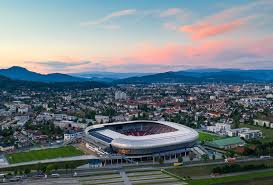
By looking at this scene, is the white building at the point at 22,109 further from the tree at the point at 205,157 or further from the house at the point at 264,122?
the tree at the point at 205,157

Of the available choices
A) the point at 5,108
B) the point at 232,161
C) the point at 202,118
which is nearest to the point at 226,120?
the point at 202,118

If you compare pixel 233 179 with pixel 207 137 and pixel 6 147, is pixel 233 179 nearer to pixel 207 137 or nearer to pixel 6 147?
pixel 207 137

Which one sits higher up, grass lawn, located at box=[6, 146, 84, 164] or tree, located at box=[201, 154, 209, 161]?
tree, located at box=[201, 154, 209, 161]

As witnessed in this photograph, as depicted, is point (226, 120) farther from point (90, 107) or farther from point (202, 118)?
point (90, 107)

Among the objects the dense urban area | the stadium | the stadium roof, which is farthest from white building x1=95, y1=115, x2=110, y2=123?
the stadium roof

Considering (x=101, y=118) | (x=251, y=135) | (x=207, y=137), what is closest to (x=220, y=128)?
(x=207, y=137)

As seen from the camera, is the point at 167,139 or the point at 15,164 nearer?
the point at 15,164

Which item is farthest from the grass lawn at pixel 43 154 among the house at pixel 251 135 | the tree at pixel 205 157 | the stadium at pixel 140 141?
the house at pixel 251 135

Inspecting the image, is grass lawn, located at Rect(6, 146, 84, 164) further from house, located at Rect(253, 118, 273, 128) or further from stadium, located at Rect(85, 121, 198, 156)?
house, located at Rect(253, 118, 273, 128)
